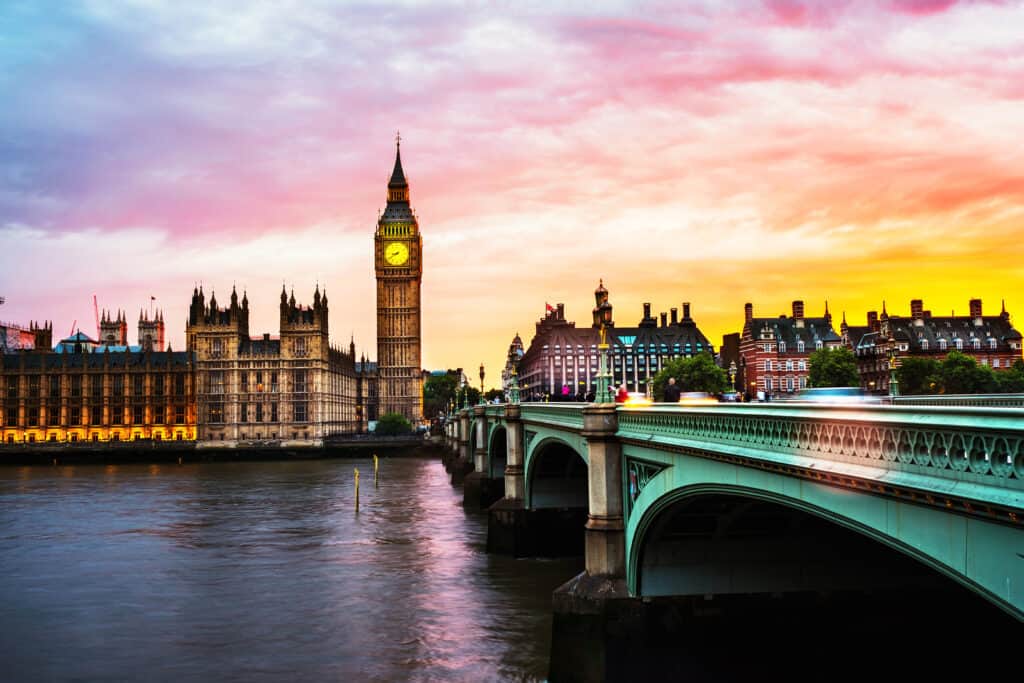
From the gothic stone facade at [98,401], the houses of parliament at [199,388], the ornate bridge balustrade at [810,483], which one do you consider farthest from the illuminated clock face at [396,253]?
the ornate bridge balustrade at [810,483]

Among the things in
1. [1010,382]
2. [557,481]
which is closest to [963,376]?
[1010,382]

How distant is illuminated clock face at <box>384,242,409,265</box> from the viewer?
189000 millimetres

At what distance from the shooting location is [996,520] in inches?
353

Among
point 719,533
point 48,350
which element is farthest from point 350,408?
point 719,533

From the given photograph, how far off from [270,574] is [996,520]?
35.6 m

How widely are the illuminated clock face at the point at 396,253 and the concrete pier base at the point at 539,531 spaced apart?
149 meters

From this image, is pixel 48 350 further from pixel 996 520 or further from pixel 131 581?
pixel 996 520

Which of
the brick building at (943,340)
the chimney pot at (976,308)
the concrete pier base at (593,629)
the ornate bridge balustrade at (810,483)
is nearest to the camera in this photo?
the ornate bridge balustrade at (810,483)

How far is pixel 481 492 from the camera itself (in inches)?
2475

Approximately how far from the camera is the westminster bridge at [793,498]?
926cm

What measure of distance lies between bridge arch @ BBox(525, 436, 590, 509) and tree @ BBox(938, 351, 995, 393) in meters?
56.8

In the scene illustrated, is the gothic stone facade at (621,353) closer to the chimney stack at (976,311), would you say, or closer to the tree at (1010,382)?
the chimney stack at (976,311)

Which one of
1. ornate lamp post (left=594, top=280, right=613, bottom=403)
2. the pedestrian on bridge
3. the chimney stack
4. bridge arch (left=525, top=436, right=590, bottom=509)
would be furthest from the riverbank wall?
ornate lamp post (left=594, top=280, right=613, bottom=403)

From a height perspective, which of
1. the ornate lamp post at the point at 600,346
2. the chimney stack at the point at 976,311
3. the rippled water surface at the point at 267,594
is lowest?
the rippled water surface at the point at 267,594
